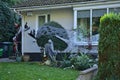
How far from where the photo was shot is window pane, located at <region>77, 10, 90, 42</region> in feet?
60.0

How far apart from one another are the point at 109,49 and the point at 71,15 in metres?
9.95

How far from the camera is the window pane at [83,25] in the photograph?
18292mm

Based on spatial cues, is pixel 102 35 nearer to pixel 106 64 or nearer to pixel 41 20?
pixel 106 64

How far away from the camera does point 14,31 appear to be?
2572cm

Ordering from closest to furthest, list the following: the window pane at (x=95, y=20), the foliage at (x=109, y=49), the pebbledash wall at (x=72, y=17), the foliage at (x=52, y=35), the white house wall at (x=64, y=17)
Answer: the foliage at (x=109, y=49), the foliage at (x=52, y=35), the pebbledash wall at (x=72, y=17), the window pane at (x=95, y=20), the white house wall at (x=64, y=17)

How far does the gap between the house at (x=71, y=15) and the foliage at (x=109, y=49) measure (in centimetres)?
746

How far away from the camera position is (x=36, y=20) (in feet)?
70.8

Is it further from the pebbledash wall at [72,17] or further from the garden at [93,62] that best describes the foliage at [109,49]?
the pebbledash wall at [72,17]

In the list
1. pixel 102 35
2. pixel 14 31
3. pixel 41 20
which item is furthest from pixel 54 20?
pixel 102 35

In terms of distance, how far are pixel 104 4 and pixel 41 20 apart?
5257 millimetres

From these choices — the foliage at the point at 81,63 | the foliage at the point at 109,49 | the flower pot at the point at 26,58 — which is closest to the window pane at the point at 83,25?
the foliage at the point at 81,63

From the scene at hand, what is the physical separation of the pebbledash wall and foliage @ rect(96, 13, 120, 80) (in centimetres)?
749

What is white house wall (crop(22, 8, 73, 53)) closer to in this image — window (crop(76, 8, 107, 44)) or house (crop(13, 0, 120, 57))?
house (crop(13, 0, 120, 57))

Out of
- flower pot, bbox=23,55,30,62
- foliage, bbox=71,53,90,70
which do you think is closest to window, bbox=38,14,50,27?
flower pot, bbox=23,55,30,62
